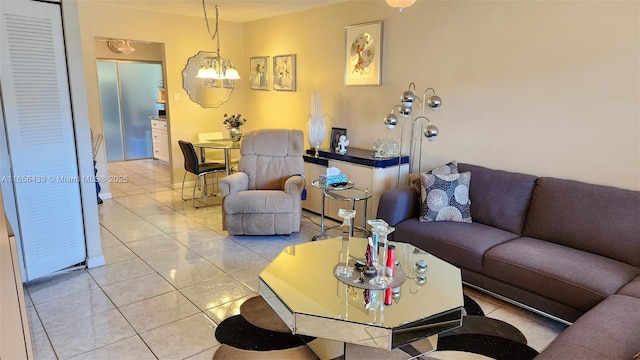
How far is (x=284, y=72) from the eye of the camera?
5652 millimetres

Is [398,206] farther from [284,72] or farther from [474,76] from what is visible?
[284,72]

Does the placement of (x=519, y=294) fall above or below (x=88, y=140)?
below

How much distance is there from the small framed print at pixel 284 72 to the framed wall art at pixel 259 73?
21cm

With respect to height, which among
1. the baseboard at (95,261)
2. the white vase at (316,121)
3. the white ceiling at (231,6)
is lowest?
the baseboard at (95,261)

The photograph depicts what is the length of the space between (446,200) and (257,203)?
5.79ft

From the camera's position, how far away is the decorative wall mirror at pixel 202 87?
5898mm

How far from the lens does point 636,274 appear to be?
2.44m

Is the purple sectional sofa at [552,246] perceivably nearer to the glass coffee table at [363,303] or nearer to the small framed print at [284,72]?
the glass coffee table at [363,303]

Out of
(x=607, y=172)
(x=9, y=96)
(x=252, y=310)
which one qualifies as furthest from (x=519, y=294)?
(x=9, y=96)

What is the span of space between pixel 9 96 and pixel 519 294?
11.7 ft

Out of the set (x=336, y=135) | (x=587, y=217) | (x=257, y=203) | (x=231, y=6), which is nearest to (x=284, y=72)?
(x=231, y=6)

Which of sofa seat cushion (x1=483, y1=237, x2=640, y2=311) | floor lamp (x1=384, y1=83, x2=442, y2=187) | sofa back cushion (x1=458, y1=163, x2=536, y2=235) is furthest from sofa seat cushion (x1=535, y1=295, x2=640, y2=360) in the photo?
floor lamp (x1=384, y1=83, x2=442, y2=187)

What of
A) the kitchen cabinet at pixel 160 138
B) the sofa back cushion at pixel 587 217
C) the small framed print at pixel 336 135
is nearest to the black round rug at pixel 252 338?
the sofa back cushion at pixel 587 217

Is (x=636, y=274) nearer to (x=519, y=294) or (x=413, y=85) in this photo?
(x=519, y=294)
